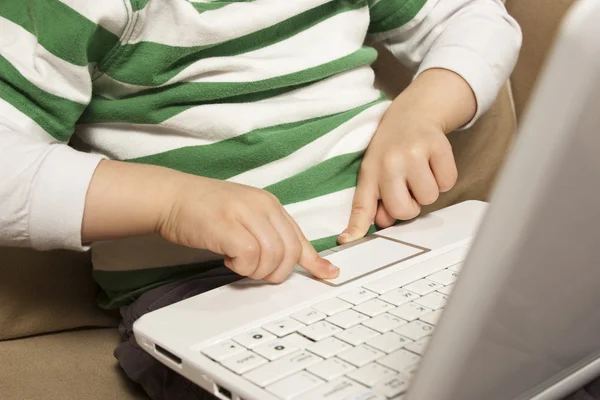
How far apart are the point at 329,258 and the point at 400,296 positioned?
10 cm

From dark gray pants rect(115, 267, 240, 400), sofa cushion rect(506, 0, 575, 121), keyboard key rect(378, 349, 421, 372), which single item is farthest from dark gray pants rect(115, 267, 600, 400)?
sofa cushion rect(506, 0, 575, 121)

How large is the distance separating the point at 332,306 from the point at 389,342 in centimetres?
7

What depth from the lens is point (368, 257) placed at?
614mm

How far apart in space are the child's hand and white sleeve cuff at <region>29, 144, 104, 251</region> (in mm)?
65

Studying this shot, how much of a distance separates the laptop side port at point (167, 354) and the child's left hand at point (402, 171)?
0.79 ft

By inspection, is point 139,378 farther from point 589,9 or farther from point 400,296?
point 589,9

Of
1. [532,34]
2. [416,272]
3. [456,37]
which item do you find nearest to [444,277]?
[416,272]

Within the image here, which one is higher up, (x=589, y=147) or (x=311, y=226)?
(x=589, y=147)

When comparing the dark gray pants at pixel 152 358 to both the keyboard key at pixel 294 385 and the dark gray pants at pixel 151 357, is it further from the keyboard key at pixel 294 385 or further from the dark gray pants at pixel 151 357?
the keyboard key at pixel 294 385

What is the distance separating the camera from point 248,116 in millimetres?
693

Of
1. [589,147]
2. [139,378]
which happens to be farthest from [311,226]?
[589,147]

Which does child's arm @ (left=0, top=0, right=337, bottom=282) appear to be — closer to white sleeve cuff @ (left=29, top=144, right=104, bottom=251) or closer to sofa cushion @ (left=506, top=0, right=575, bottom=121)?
white sleeve cuff @ (left=29, top=144, right=104, bottom=251)

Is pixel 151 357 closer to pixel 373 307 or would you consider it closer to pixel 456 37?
pixel 373 307

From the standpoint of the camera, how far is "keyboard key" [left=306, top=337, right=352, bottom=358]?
46cm
